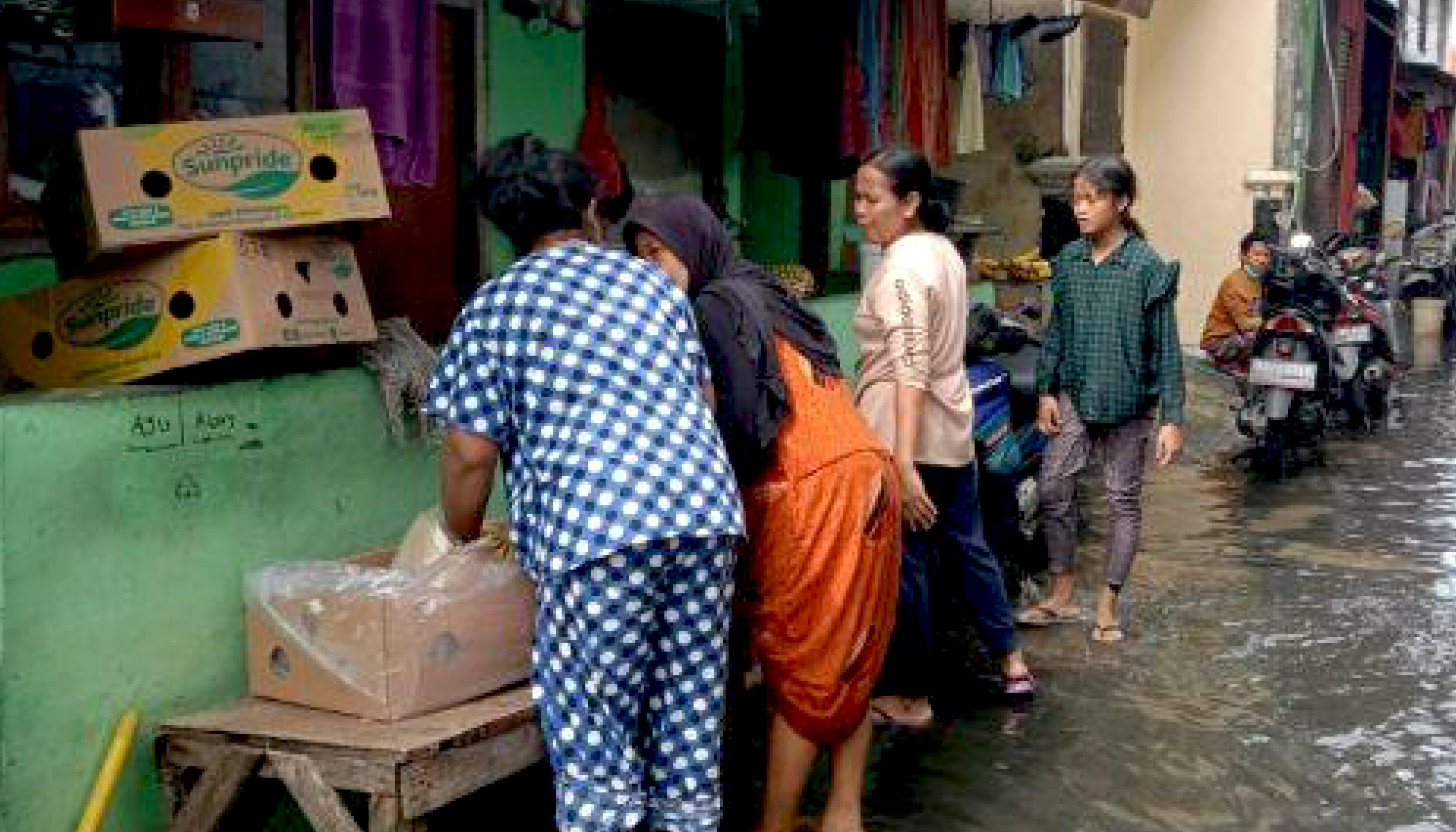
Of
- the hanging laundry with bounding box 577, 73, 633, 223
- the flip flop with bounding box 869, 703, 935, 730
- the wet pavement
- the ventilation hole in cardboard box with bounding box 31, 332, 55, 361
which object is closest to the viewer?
the ventilation hole in cardboard box with bounding box 31, 332, 55, 361

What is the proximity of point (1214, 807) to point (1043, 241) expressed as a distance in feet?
30.0

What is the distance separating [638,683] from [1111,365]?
122 inches

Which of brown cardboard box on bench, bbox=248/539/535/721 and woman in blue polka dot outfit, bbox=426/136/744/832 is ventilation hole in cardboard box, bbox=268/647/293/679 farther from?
woman in blue polka dot outfit, bbox=426/136/744/832

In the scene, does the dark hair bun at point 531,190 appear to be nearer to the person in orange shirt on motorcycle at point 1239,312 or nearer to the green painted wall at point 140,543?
the green painted wall at point 140,543

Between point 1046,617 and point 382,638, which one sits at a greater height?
point 382,638

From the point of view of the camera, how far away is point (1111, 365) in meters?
5.95

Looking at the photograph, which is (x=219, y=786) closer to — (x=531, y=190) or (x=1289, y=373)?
(x=531, y=190)

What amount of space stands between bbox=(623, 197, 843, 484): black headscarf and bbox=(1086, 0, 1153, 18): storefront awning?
6249 millimetres

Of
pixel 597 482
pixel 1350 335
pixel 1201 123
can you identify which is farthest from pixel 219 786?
pixel 1201 123

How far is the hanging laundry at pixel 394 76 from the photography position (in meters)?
6.01

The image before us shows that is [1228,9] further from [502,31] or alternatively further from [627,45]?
[502,31]

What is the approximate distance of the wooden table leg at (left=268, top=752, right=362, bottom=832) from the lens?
3.37 m

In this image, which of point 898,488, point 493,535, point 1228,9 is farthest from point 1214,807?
point 1228,9

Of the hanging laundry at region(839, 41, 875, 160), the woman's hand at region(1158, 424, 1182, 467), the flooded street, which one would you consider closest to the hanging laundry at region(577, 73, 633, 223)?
the hanging laundry at region(839, 41, 875, 160)
